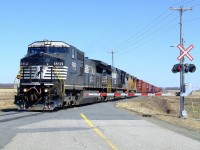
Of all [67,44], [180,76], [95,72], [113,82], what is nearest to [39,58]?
[67,44]

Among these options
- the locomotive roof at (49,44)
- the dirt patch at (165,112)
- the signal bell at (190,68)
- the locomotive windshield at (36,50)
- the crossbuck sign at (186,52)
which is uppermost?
the locomotive roof at (49,44)

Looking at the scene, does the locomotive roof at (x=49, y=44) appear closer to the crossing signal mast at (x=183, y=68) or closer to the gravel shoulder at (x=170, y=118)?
the gravel shoulder at (x=170, y=118)

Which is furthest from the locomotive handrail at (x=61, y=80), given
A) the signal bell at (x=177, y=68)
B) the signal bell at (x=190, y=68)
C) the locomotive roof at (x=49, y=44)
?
the signal bell at (x=190, y=68)

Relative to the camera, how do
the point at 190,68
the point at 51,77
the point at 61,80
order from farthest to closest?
the point at 61,80, the point at 51,77, the point at 190,68

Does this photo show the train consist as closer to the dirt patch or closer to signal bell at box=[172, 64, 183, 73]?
the dirt patch

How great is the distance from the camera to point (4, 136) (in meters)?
11.9

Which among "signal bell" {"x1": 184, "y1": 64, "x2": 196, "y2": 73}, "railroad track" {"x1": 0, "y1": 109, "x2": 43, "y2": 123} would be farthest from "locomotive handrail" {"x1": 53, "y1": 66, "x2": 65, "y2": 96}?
"signal bell" {"x1": 184, "y1": 64, "x2": 196, "y2": 73}

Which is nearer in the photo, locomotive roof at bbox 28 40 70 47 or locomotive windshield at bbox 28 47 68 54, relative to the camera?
locomotive windshield at bbox 28 47 68 54

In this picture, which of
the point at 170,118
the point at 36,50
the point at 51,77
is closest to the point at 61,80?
the point at 51,77

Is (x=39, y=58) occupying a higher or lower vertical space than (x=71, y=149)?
higher

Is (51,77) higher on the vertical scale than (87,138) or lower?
higher

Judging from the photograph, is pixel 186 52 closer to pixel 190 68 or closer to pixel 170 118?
pixel 190 68

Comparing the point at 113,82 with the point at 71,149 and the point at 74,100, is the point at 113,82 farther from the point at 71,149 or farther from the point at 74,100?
the point at 71,149

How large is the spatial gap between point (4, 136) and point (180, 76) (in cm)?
1332
